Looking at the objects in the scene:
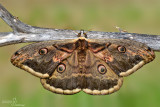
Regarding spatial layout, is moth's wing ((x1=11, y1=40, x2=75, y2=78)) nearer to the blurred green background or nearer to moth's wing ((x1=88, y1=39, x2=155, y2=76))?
moth's wing ((x1=88, y1=39, x2=155, y2=76))

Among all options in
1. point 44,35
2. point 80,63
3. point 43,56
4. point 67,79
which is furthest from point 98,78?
point 44,35

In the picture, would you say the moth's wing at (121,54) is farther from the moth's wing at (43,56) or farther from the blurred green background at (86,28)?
the blurred green background at (86,28)

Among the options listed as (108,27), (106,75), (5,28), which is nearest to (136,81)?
(108,27)

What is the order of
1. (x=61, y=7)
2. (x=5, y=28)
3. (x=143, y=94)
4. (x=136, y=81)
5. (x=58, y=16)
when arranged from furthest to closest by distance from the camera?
(x=61, y=7) → (x=58, y=16) → (x=5, y=28) → (x=136, y=81) → (x=143, y=94)

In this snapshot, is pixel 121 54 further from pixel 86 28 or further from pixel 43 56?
pixel 86 28

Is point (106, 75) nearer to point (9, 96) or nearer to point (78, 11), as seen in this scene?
point (9, 96)

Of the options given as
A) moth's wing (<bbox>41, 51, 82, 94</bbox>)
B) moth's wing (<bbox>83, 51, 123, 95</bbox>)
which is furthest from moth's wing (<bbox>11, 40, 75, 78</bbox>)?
moth's wing (<bbox>83, 51, 123, 95</bbox>)
